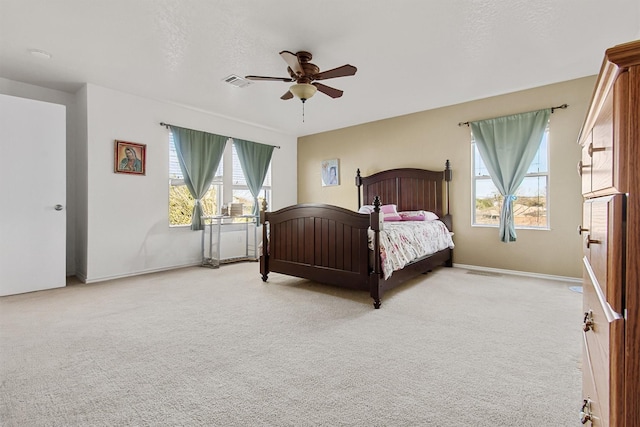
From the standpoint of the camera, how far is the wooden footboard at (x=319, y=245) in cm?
310

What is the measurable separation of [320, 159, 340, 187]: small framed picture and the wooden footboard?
2.51m

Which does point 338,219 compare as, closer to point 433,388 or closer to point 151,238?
point 433,388

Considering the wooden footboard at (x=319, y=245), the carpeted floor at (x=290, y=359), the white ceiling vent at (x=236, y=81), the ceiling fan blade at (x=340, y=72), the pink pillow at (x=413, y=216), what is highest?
the white ceiling vent at (x=236, y=81)

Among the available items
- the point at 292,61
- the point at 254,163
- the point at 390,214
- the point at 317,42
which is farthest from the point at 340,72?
the point at 254,163

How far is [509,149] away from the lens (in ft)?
14.0

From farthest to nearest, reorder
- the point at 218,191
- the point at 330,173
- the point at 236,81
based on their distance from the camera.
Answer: the point at 330,173 < the point at 218,191 < the point at 236,81

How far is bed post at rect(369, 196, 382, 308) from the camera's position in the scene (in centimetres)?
293

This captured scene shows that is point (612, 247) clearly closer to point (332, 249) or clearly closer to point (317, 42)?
point (332, 249)

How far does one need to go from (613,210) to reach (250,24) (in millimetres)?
2881

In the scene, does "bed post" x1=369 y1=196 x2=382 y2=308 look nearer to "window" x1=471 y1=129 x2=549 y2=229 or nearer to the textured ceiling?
the textured ceiling

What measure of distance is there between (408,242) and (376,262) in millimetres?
750

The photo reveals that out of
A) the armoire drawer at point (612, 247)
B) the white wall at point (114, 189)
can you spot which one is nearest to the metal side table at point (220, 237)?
the white wall at point (114, 189)

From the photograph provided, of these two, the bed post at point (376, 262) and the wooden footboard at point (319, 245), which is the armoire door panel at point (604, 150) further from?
the wooden footboard at point (319, 245)

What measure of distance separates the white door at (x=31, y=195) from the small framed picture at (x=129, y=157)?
593 mm
